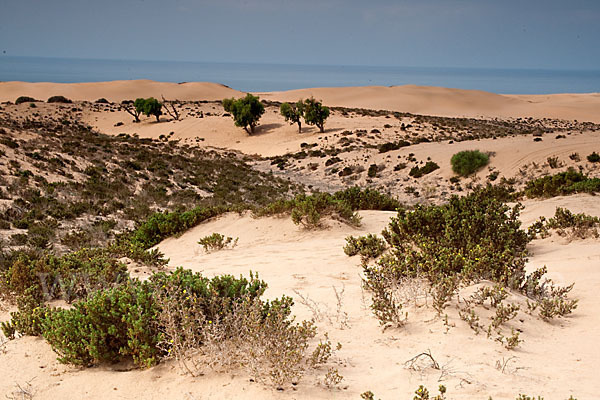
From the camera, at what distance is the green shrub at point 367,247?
6586 mm

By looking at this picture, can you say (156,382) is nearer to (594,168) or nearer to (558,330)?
(558,330)

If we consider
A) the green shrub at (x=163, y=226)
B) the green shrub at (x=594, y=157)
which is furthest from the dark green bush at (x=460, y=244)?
the green shrub at (x=594, y=157)

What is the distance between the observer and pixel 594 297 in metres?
4.51

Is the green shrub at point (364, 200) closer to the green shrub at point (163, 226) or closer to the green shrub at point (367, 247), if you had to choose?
the green shrub at point (163, 226)

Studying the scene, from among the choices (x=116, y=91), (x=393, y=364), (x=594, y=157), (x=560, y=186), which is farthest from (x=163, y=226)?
(x=116, y=91)

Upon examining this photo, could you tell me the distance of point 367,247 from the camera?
6699 millimetres

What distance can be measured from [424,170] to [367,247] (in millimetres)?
19308

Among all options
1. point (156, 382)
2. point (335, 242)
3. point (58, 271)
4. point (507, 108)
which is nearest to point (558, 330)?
point (156, 382)

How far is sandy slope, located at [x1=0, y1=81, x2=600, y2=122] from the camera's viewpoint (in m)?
72.4

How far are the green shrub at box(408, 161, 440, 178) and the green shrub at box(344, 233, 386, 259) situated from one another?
18640 mm

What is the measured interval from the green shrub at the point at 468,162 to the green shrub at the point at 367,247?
18.0 meters

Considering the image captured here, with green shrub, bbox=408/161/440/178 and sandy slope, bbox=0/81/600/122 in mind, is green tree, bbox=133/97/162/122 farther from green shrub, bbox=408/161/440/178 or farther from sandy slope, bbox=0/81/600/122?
green shrub, bbox=408/161/440/178

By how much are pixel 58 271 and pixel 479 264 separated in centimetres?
511

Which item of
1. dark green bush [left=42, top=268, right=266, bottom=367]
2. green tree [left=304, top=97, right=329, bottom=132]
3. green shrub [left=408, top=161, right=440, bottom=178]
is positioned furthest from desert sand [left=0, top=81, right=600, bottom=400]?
green tree [left=304, top=97, right=329, bottom=132]
